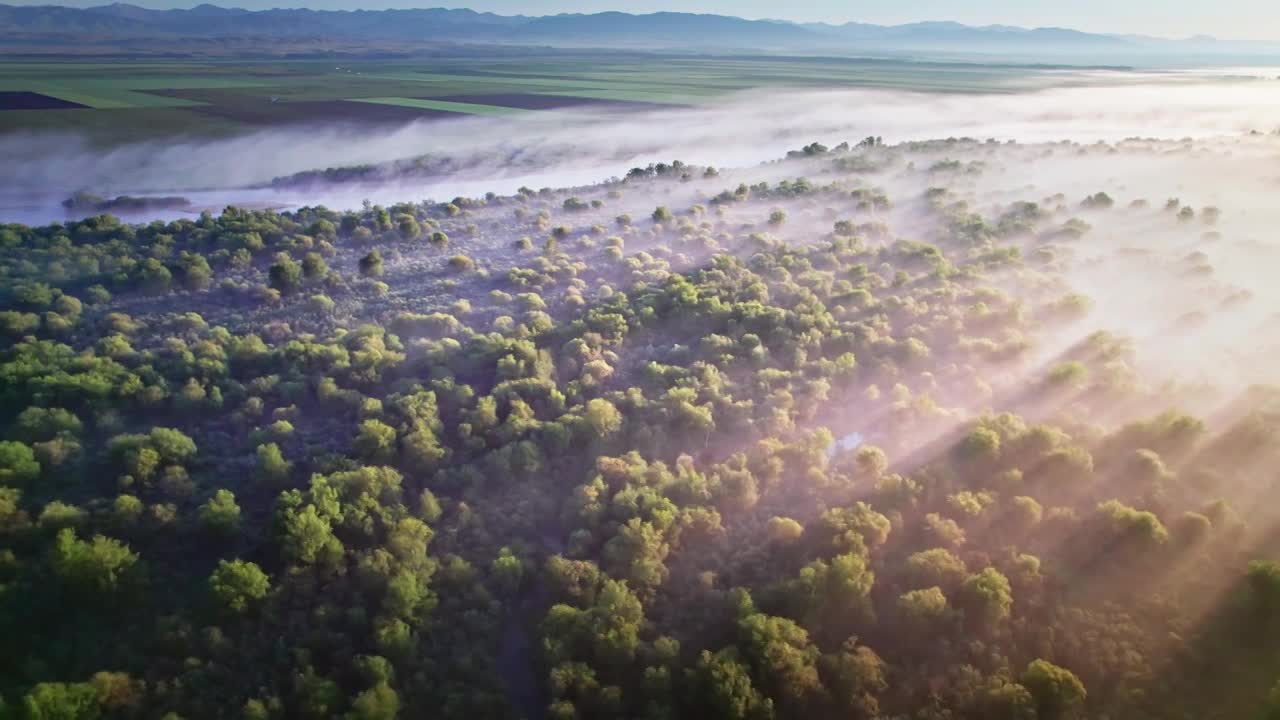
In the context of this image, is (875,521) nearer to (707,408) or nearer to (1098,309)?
(707,408)

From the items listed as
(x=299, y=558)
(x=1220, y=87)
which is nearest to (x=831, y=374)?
(x=299, y=558)

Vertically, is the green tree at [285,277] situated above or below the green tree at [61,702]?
above

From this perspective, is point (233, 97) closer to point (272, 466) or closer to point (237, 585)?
point (272, 466)

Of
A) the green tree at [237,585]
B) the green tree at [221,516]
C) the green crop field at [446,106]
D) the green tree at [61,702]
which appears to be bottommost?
the green tree at [61,702]

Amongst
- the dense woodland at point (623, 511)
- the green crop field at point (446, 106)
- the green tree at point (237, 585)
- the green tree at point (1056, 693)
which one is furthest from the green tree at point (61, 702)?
the green crop field at point (446, 106)

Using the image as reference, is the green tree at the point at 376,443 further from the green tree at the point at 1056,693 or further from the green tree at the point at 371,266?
the green tree at the point at 1056,693

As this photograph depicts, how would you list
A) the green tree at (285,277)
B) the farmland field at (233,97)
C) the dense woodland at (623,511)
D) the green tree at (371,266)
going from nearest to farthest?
the dense woodland at (623,511) < the green tree at (285,277) < the green tree at (371,266) < the farmland field at (233,97)

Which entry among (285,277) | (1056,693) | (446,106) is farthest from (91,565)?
(446,106)

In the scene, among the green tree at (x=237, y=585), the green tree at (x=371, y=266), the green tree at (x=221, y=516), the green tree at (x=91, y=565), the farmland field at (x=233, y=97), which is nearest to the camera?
the green tree at (x=237, y=585)

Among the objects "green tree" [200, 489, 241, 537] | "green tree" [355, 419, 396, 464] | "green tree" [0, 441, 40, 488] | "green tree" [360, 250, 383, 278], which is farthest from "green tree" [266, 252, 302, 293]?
"green tree" [200, 489, 241, 537]
